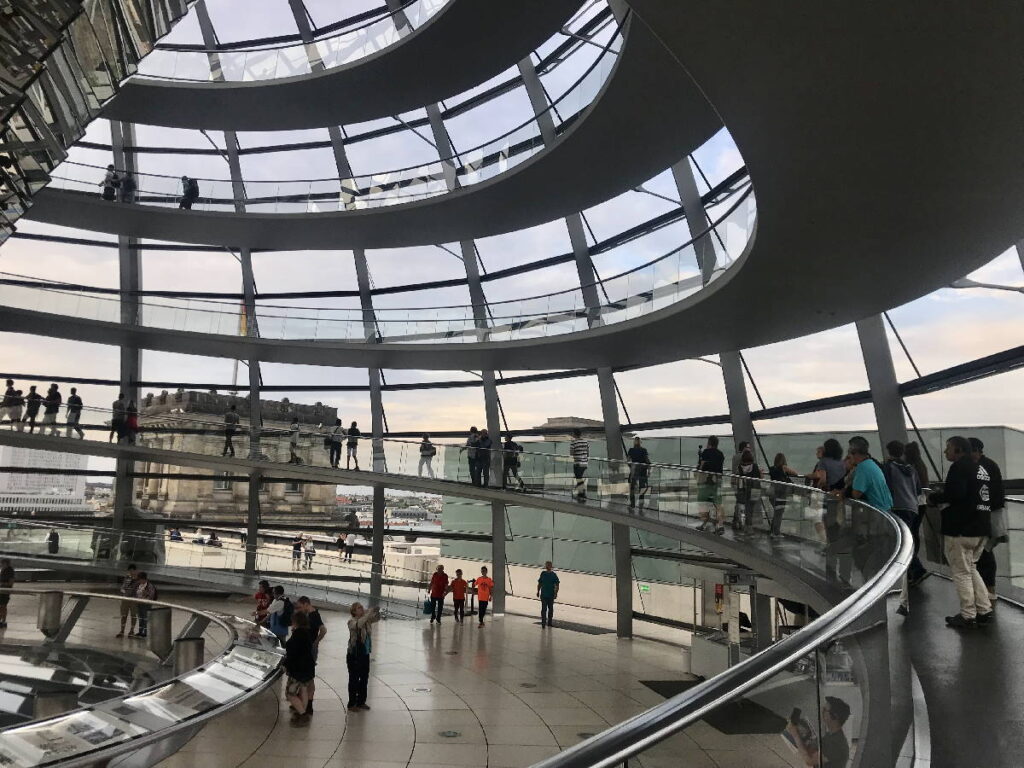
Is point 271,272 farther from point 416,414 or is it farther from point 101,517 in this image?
point 101,517

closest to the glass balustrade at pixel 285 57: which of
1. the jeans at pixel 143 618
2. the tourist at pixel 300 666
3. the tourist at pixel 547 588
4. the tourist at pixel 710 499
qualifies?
the tourist at pixel 710 499

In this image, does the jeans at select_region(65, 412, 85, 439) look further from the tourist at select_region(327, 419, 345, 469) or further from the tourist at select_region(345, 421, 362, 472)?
the tourist at select_region(345, 421, 362, 472)

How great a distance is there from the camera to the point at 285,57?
21.3 m

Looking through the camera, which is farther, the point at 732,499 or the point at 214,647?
the point at 732,499

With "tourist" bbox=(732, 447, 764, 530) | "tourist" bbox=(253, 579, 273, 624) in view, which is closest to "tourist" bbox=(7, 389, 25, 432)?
"tourist" bbox=(253, 579, 273, 624)

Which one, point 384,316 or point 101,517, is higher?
point 384,316

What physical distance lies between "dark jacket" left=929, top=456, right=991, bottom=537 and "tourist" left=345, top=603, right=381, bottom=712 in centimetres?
837

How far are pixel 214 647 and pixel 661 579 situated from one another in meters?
15.2

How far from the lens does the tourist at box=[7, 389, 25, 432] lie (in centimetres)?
2269

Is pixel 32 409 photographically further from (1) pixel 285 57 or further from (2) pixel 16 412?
(1) pixel 285 57

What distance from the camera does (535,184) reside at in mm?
18609

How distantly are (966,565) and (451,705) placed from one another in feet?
28.6

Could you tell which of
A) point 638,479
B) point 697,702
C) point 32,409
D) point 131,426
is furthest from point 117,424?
point 697,702

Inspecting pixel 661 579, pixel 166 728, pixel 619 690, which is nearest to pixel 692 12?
pixel 166 728
